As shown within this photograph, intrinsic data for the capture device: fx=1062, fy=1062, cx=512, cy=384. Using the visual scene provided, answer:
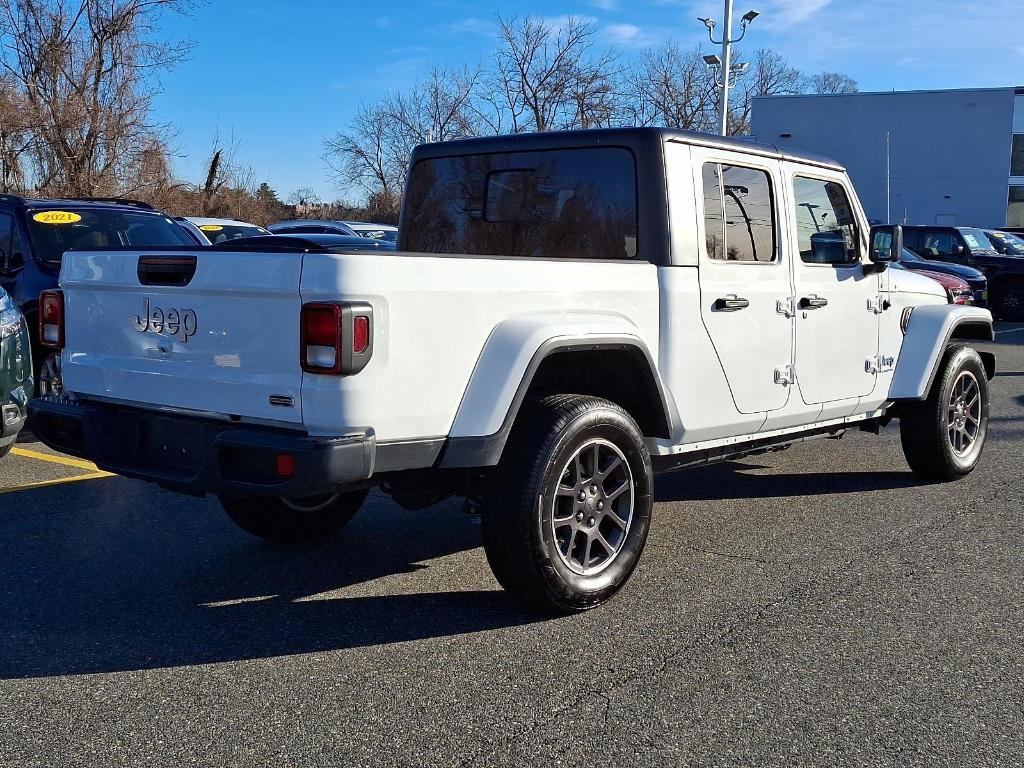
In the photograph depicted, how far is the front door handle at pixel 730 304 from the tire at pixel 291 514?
1879 mm

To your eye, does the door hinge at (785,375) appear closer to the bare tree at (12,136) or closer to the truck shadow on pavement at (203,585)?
the truck shadow on pavement at (203,585)

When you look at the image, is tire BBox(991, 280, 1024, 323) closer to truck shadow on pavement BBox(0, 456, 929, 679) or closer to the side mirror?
the side mirror

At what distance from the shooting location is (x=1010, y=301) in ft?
66.1

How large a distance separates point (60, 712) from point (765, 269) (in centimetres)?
363

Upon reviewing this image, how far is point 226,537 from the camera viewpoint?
5422 mm

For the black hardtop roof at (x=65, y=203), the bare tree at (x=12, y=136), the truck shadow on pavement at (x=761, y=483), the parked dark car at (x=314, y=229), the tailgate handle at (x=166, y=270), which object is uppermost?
the bare tree at (x=12, y=136)

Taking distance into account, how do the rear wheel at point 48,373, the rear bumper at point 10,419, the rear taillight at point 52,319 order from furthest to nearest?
the rear wheel at point 48,373, the rear bumper at point 10,419, the rear taillight at point 52,319

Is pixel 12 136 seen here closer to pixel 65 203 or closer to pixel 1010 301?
pixel 65 203

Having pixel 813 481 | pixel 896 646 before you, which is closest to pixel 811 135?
pixel 813 481

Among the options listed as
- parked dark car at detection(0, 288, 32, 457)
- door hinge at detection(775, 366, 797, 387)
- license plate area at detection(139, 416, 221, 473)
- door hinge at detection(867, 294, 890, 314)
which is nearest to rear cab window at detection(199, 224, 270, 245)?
parked dark car at detection(0, 288, 32, 457)

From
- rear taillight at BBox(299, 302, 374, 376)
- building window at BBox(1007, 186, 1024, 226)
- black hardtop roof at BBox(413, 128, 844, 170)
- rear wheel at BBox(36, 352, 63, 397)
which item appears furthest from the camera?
building window at BBox(1007, 186, 1024, 226)

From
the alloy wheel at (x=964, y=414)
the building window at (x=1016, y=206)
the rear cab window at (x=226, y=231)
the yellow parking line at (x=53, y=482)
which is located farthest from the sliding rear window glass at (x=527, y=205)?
the building window at (x=1016, y=206)

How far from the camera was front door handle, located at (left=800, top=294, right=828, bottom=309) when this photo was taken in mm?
5441

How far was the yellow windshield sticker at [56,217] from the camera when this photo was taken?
8.97 m
